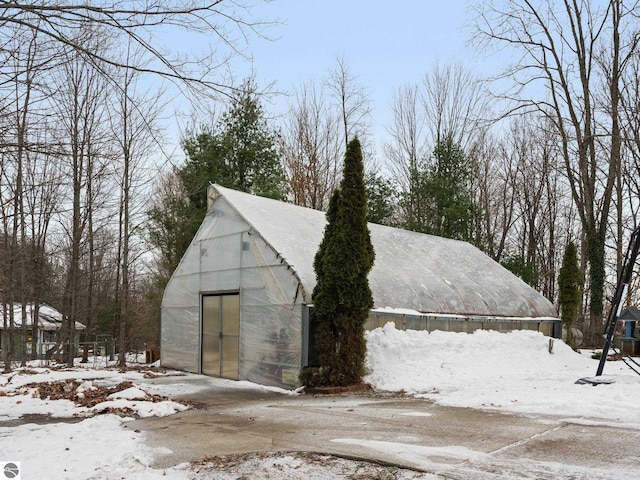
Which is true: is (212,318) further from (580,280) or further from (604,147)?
(604,147)

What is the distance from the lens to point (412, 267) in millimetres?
14836

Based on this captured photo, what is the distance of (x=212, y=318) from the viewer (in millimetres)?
13359

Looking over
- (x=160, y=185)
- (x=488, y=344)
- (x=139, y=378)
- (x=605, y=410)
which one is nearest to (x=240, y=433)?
(x=605, y=410)

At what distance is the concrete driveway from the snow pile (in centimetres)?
94

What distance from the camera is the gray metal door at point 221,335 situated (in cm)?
1245

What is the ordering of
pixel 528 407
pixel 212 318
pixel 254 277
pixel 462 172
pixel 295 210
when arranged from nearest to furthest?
pixel 528 407
pixel 254 277
pixel 212 318
pixel 295 210
pixel 462 172

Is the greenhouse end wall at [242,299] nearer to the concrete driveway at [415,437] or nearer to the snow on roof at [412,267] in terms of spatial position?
the snow on roof at [412,267]

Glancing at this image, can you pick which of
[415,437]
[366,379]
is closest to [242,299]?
[366,379]

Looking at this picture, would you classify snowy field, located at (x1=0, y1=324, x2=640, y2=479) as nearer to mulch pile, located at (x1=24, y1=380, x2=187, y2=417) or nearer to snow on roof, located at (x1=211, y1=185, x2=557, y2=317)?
mulch pile, located at (x1=24, y1=380, x2=187, y2=417)

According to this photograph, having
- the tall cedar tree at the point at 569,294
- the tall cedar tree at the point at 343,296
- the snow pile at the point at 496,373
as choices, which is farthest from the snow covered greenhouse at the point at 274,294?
the tall cedar tree at the point at 569,294

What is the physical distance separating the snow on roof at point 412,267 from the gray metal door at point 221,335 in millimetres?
1970

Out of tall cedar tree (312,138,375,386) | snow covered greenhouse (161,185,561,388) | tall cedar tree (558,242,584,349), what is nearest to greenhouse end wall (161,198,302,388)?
snow covered greenhouse (161,185,561,388)

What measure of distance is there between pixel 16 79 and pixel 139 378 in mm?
8844

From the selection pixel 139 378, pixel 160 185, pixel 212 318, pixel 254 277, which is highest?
pixel 160 185
